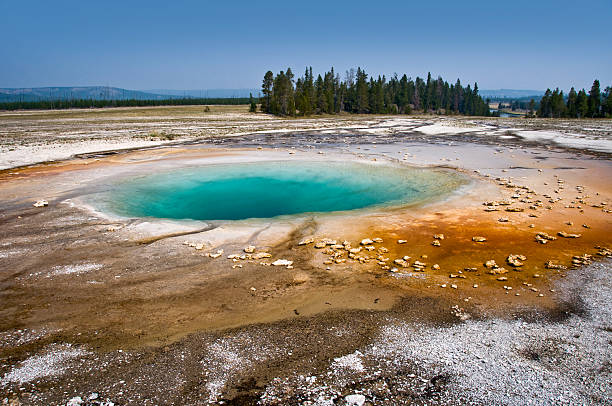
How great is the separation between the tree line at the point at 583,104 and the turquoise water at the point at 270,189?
81.6 metres

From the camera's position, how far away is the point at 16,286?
6.60 meters

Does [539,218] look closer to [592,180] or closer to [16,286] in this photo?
[592,180]

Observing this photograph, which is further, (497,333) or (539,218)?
(539,218)

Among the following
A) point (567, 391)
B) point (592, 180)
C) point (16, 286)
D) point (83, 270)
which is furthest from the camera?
point (592, 180)

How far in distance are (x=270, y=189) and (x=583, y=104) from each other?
87.3 m

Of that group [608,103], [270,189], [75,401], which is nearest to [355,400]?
[75,401]

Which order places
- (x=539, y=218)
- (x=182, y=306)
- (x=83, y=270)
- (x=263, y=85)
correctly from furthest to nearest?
(x=263, y=85), (x=539, y=218), (x=83, y=270), (x=182, y=306)

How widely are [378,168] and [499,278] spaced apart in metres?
11.3

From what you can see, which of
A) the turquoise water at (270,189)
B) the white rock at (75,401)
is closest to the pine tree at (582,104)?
the turquoise water at (270,189)

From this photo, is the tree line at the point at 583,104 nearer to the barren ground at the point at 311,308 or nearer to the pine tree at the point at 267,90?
the pine tree at the point at 267,90

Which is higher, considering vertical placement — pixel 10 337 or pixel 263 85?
pixel 263 85

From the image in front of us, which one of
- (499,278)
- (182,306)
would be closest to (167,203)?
(182,306)

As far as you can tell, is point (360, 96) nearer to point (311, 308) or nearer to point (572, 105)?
point (572, 105)

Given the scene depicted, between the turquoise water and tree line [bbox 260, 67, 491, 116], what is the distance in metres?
54.4
